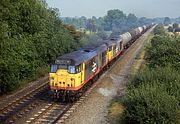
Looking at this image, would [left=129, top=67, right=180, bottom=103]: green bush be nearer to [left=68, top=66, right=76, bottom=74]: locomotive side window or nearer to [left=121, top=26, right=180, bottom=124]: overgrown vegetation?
[left=121, top=26, right=180, bottom=124]: overgrown vegetation

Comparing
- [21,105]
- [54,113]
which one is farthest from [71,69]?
[21,105]

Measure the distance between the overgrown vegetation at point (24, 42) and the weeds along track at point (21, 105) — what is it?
2092 mm

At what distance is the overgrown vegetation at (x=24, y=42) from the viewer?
89.8 ft

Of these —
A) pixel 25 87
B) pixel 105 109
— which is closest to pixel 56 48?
pixel 25 87

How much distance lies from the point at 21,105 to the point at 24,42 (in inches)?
412

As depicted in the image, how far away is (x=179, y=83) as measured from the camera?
67.1 ft

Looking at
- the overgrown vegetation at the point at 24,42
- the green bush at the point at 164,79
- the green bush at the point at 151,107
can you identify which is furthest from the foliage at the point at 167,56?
the overgrown vegetation at the point at 24,42

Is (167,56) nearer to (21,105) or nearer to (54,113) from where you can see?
(54,113)

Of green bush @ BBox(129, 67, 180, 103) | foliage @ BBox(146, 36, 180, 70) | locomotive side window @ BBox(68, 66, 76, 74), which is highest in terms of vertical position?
foliage @ BBox(146, 36, 180, 70)

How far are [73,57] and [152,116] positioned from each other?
9087mm

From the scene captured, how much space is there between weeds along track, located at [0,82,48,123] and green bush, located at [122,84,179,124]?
7.17 m

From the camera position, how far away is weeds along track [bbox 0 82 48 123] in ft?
68.4

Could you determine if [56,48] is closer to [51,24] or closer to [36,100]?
[51,24]

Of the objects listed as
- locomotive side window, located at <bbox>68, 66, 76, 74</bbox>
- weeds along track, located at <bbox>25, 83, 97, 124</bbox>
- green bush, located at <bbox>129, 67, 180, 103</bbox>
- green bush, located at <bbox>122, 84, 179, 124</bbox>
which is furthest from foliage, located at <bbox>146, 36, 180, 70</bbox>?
green bush, located at <bbox>122, 84, 179, 124</bbox>
